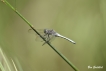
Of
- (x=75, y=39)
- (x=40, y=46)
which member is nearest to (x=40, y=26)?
(x=40, y=46)

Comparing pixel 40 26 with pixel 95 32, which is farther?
pixel 40 26

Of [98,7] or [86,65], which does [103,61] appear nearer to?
[86,65]

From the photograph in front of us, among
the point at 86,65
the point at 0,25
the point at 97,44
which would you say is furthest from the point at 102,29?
the point at 0,25

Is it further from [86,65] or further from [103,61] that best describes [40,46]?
[103,61]

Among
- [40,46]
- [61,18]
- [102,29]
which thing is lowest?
[102,29]

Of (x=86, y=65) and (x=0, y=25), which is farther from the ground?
(x=0, y=25)

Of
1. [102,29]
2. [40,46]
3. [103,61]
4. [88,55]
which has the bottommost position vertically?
[103,61]
